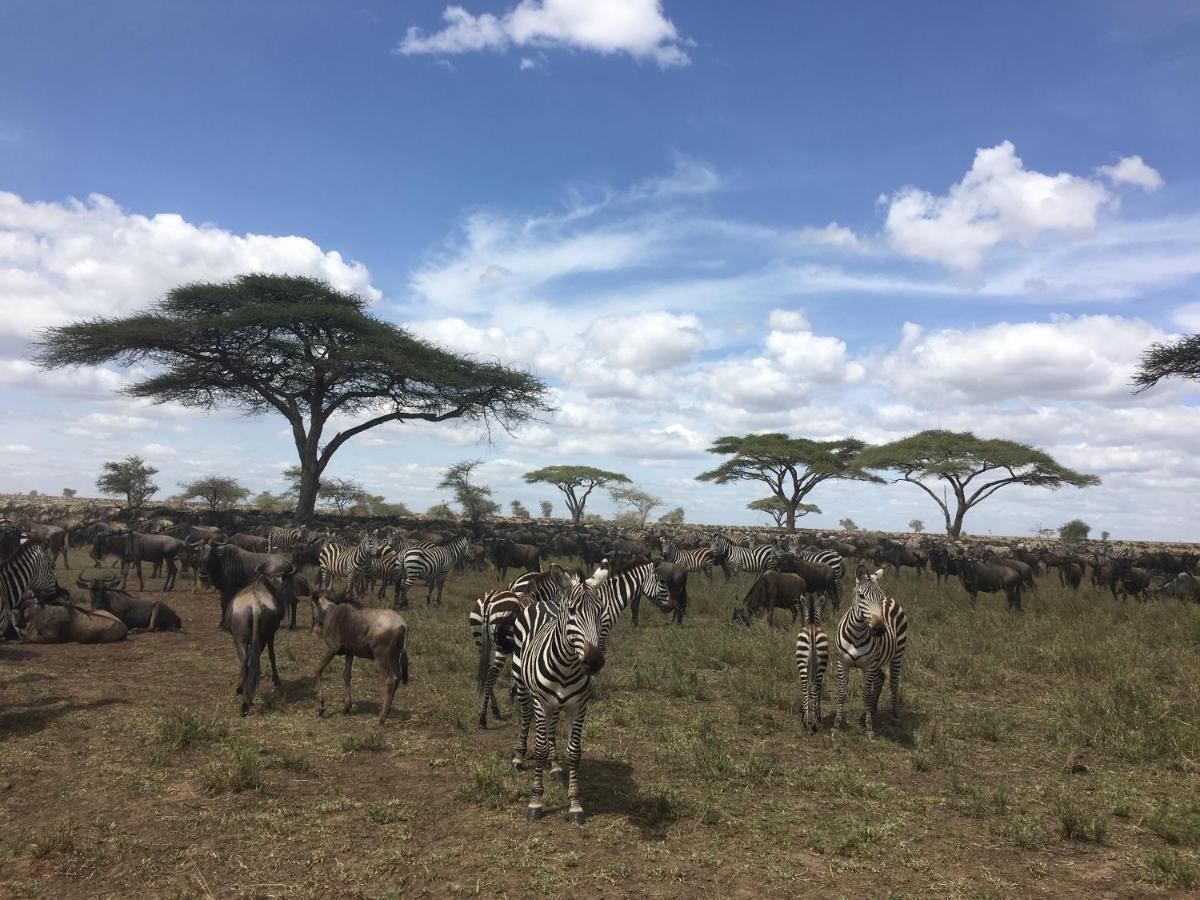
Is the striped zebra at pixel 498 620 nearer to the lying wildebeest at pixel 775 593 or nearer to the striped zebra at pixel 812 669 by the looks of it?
the striped zebra at pixel 812 669

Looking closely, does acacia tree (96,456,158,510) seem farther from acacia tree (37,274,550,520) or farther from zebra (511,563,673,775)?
zebra (511,563,673,775)

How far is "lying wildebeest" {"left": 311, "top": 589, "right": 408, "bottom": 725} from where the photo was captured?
28.3 feet

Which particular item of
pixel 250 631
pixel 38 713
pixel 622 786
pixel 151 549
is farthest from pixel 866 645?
pixel 151 549

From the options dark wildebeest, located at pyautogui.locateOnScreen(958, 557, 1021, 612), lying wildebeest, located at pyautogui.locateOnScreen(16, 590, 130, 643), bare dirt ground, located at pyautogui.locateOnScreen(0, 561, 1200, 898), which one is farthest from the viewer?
dark wildebeest, located at pyautogui.locateOnScreen(958, 557, 1021, 612)

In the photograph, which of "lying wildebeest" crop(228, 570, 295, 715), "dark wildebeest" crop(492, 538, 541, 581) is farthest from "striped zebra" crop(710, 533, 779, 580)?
"lying wildebeest" crop(228, 570, 295, 715)

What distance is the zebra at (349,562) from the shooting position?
18297 mm

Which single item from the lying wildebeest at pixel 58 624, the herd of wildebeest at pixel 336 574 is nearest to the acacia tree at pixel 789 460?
the herd of wildebeest at pixel 336 574

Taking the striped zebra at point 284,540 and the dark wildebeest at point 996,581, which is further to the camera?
the striped zebra at point 284,540

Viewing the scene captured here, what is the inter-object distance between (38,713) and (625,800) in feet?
24.1

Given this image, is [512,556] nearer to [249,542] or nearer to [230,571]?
[249,542]

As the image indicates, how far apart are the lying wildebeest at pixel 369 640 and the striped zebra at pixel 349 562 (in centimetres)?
937

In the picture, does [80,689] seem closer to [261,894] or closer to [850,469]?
[261,894]

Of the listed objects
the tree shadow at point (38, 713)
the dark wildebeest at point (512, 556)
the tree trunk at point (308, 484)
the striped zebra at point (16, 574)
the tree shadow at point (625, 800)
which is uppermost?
the tree trunk at point (308, 484)

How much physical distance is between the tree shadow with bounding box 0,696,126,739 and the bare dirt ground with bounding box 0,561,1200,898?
4cm
